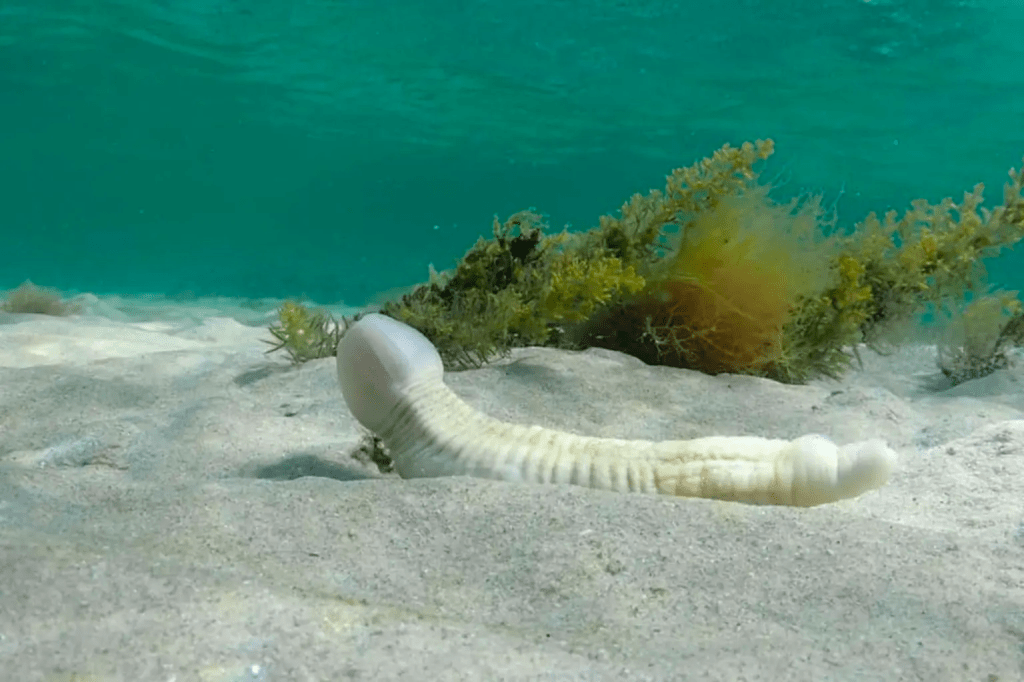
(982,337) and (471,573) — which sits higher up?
(471,573)

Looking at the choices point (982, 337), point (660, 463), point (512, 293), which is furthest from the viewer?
point (982, 337)

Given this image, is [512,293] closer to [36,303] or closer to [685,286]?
[685,286]

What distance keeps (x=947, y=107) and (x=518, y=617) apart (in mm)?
30605

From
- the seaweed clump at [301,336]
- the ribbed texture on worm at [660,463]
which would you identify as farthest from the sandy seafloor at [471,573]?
the seaweed clump at [301,336]

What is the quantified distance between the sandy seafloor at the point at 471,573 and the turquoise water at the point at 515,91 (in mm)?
3142

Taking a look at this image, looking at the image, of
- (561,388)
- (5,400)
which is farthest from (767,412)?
(5,400)

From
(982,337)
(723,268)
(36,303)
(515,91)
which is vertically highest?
(515,91)

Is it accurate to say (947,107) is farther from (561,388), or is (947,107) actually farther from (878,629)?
(878,629)

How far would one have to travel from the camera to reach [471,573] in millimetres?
1874

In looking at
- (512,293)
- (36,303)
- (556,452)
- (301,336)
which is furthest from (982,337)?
(36,303)

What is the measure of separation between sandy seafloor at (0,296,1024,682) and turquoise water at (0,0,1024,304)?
10.3 feet

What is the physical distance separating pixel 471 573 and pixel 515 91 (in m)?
28.5

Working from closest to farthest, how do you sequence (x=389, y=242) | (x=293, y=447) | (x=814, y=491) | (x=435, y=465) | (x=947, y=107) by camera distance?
(x=814, y=491) → (x=435, y=465) → (x=293, y=447) → (x=947, y=107) → (x=389, y=242)

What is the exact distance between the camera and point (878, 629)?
162cm
